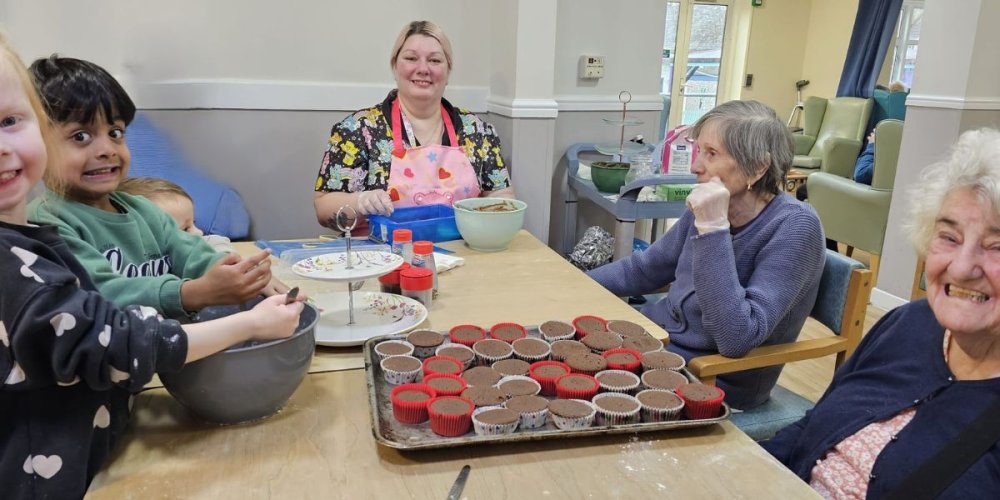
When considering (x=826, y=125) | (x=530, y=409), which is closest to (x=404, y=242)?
(x=530, y=409)

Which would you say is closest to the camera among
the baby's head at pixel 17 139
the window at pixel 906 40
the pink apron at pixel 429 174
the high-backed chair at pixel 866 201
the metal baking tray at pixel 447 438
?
the baby's head at pixel 17 139

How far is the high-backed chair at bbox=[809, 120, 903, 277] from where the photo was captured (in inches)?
144

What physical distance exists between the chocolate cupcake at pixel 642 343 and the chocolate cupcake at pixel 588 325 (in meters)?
0.06

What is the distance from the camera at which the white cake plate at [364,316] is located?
1.27 metres

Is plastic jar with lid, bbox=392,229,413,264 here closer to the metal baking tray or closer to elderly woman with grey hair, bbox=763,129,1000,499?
the metal baking tray

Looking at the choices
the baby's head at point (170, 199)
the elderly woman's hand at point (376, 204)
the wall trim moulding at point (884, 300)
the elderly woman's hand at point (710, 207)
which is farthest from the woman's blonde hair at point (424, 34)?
the wall trim moulding at point (884, 300)

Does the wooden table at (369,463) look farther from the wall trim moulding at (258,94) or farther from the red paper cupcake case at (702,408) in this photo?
the wall trim moulding at (258,94)

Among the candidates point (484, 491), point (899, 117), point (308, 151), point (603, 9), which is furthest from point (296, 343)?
point (899, 117)

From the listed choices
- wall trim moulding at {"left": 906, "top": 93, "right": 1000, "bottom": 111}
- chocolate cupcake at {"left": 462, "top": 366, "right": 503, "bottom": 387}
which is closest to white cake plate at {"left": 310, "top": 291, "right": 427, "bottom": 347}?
chocolate cupcake at {"left": 462, "top": 366, "right": 503, "bottom": 387}

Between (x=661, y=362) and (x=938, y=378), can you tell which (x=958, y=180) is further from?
(x=661, y=362)

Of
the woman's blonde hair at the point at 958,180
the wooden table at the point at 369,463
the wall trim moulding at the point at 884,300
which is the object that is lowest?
the wall trim moulding at the point at 884,300

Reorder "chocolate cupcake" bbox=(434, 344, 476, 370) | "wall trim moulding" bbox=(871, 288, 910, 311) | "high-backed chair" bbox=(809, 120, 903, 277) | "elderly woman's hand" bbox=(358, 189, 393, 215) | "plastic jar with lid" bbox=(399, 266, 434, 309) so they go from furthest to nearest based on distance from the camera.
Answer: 1. "high-backed chair" bbox=(809, 120, 903, 277)
2. "wall trim moulding" bbox=(871, 288, 910, 311)
3. "elderly woman's hand" bbox=(358, 189, 393, 215)
4. "plastic jar with lid" bbox=(399, 266, 434, 309)
5. "chocolate cupcake" bbox=(434, 344, 476, 370)

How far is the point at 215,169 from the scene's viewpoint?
289 centimetres

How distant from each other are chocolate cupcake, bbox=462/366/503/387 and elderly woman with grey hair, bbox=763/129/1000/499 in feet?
2.05
